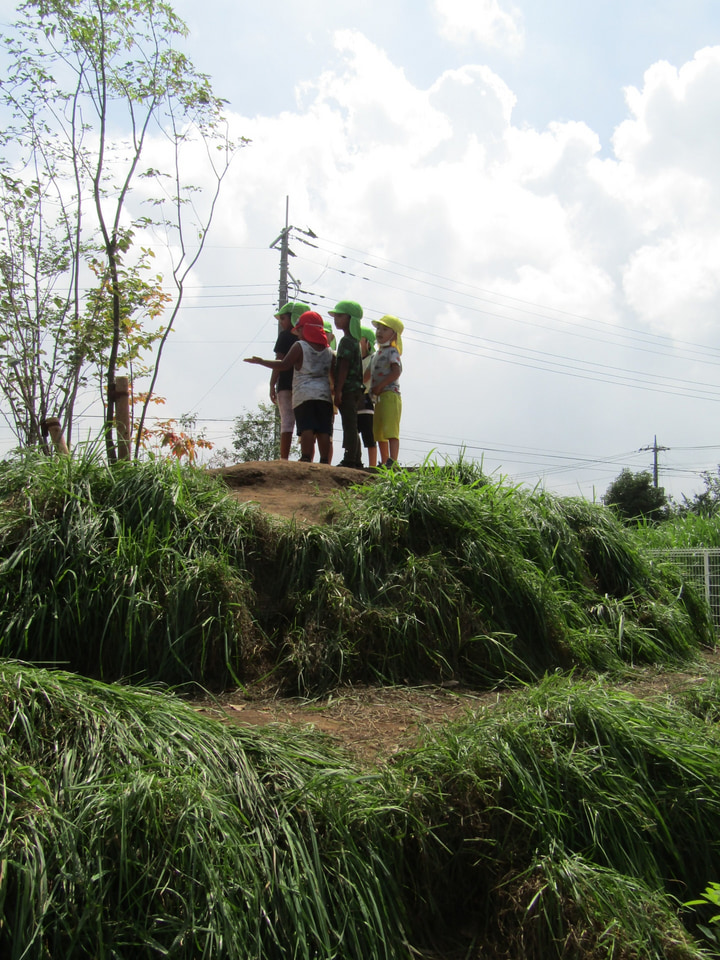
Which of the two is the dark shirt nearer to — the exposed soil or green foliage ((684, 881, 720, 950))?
the exposed soil

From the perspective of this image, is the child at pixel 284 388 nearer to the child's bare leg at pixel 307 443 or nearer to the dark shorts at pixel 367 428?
the child's bare leg at pixel 307 443

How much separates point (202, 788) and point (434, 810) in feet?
2.52

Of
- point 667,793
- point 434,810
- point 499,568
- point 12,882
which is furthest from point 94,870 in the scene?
point 499,568

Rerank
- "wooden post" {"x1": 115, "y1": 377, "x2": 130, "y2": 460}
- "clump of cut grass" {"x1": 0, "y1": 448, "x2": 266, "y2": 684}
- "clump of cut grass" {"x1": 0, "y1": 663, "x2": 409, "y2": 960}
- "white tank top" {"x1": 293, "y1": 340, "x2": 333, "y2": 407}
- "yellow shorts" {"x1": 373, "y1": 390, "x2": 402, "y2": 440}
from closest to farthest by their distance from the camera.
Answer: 1. "clump of cut grass" {"x1": 0, "y1": 663, "x2": 409, "y2": 960}
2. "clump of cut grass" {"x1": 0, "y1": 448, "x2": 266, "y2": 684}
3. "wooden post" {"x1": 115, "y1": 377, "x2": 130, "y2": 460}
4. "white tank top" {"x1": 293, "y1": 340, "x2": 333, "y2": 407}
5. "yellow shorts" {"x1": 373, "y1": 390, "x2": 402, "y2": 440}

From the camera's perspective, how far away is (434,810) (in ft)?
8.02

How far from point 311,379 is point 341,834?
4.29 metres

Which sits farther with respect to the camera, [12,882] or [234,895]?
[234,895]

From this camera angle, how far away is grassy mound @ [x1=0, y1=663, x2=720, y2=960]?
192cm

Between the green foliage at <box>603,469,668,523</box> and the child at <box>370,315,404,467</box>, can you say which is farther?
the green foliage at <box>603,469,668,523</box>

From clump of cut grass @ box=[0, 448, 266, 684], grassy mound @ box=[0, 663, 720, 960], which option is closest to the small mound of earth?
clump of cut grass @ box=[0, 448, 266, 684]

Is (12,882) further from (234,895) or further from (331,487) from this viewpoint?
(331,487)

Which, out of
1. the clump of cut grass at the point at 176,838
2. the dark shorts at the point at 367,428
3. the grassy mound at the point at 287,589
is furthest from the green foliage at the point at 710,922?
the dark shorts at the point at 367,428

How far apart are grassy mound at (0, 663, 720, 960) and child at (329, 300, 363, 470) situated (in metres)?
3.74

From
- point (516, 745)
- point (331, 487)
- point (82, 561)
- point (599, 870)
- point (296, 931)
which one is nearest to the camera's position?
point (296, 931)
